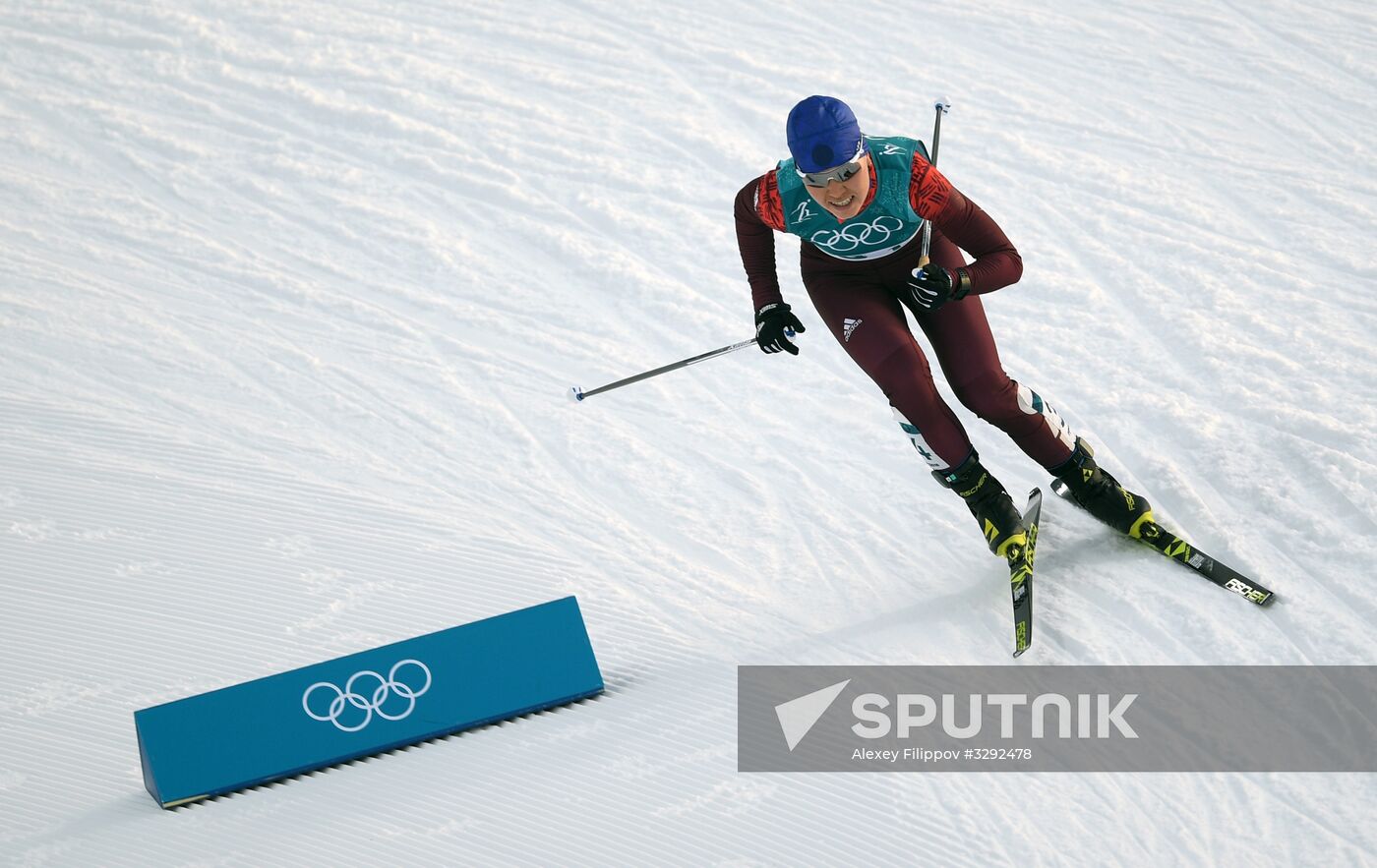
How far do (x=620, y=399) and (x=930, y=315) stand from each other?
1.55 m

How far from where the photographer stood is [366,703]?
3221 mm

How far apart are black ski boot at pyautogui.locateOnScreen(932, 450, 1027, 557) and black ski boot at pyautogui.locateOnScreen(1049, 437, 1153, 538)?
23 cm

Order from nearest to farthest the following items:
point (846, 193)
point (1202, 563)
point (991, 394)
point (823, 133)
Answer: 1. point (823, 133)
2. point (846, 193)
3. point (991, 394)
4. point (1202, 563)

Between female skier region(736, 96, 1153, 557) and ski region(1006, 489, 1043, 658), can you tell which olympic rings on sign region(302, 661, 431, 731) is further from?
ski region(1006, 489, 1043, 658)

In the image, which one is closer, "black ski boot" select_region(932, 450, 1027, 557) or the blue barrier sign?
the blue barrier sign

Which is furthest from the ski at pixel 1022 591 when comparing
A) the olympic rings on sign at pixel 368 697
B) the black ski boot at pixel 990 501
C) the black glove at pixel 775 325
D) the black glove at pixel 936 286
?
the olympic rings on sign at pixel 368 697

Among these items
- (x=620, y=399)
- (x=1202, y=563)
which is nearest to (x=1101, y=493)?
(x=1202, y=563)

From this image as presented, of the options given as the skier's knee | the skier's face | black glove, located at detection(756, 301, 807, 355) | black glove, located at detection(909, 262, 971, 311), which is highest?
the skier's face

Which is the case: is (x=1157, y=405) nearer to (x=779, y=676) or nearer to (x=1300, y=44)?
(x=779, y=676)

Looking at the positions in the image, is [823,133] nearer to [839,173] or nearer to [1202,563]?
[839,173]

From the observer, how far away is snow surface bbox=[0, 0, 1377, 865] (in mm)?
3043

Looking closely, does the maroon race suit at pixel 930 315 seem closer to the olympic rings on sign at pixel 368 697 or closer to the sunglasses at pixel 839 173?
the sunglasses at pixel 839 173

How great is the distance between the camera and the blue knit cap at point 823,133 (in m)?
3.13

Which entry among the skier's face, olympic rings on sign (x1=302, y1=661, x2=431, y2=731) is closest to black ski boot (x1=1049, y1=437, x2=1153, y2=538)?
the skier's face
